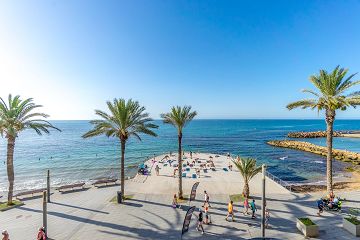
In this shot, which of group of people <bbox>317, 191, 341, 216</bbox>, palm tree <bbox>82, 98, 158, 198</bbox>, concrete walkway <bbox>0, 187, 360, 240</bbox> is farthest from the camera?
palm tree <bbox>82, 98, 158, 198</bbox>

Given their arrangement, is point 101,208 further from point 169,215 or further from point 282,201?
point 282,201

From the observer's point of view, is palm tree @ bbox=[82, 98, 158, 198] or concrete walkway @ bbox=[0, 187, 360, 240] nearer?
concrete walkway @ bbox=[0, 187, 360, 240]

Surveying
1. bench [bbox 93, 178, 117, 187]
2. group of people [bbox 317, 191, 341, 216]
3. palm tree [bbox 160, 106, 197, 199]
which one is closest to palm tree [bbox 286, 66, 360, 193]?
group of people [bbox 317, 191, 341, 216]

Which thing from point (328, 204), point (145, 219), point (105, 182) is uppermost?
point (328, 204)

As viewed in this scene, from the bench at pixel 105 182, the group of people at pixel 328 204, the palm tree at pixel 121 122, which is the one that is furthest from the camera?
the bench at pixel 105 182

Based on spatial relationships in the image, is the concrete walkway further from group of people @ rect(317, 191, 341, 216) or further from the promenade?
group of people @ rect(317, 191, 341, 216)

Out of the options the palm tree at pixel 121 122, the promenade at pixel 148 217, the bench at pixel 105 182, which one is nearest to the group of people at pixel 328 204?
the promenade at pixel 148 217

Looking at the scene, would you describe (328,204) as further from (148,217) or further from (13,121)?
(13,121)

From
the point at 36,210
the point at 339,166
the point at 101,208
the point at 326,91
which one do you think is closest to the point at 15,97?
the point at 36,210

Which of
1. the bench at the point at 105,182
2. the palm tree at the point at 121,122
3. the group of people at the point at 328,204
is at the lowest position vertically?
the bench at the point at 105,182

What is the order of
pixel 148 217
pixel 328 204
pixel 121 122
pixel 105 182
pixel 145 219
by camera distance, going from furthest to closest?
1. pixel 105 182
2. pixel 121 122
3. pixel 328 204
4. pixel 148 217
5. pixel 145 219

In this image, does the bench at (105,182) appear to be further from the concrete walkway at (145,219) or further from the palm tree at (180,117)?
the palm tree at (180,117)

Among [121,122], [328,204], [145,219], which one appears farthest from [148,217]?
[328,204]

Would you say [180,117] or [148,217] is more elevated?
[180,117]
